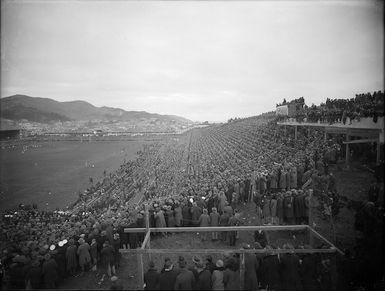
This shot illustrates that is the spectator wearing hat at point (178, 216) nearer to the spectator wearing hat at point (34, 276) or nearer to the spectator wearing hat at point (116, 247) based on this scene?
the spectator wearing hat at point (116, 247)

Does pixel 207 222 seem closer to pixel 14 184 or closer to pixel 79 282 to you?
pixel 79 282

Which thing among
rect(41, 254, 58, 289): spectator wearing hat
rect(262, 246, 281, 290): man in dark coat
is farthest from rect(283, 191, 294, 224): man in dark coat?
rect(41, 254, 58, 289): spectator wearing hat

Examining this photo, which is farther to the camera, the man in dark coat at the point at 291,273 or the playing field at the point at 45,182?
the playing field at the point at 45,182

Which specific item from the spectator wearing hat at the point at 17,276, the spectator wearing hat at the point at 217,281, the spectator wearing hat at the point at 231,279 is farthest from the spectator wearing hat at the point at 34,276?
the spectator wearing hat at the point at 231,279

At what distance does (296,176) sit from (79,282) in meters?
10.8

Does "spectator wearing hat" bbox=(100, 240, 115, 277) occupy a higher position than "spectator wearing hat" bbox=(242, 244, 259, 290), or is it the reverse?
"spectator wearing hat" bbox=(242, 244, 259, 290)

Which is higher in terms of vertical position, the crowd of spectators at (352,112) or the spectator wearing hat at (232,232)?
the crowd of spectators at (352,112)

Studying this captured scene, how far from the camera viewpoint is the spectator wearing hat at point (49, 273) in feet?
25.6

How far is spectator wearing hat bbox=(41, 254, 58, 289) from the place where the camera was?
25.6 feet

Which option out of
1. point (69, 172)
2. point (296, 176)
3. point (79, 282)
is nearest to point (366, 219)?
point (296, 176)

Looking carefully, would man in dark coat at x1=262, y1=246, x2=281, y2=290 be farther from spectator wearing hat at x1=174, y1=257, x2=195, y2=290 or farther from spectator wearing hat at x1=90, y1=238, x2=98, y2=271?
spectator wearing hat at x1=90, y1=238, x2=98, y2=271

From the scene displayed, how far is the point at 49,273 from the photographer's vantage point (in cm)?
781

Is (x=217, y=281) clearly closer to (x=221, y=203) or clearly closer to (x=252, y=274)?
(x=252, y=274)

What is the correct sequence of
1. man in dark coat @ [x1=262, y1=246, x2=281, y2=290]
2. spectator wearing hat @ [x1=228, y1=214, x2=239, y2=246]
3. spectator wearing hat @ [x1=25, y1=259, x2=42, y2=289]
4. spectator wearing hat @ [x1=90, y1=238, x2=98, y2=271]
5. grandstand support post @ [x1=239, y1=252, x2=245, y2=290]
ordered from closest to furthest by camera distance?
1. grandstand support post @ [x1=239, y1=252, x2=245, y2=290]
2. man in dark coat @ [x1=262, y1=246, x2=281, y2=290]
3. spectator wearing hat @ [x1=25, y1=259, x2=42, y2=289]
4. spectator wearing hat @ [x1=90, y1=238, x2=98, y2=271]
5. spectator wearing hat @ [x1=228, y1=214, x2=239, y2=246]
